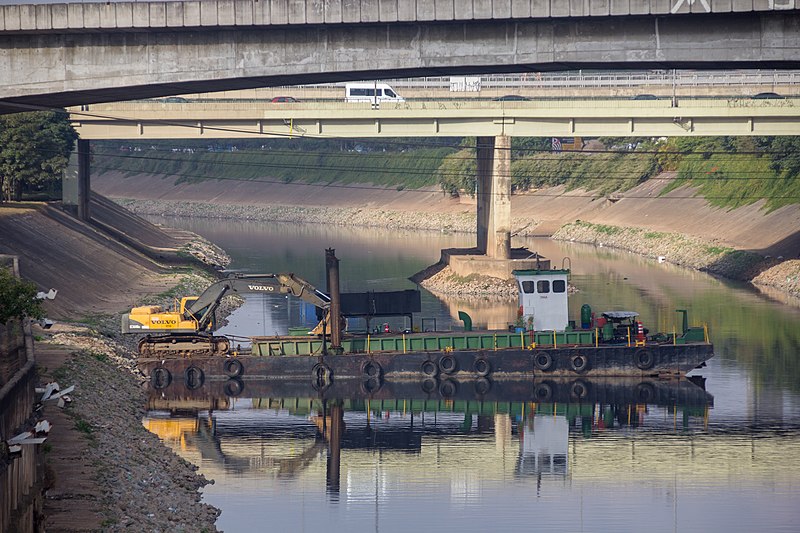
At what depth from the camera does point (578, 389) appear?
49344 millimetres

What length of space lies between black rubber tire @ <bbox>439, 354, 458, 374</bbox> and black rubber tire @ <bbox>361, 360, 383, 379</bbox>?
2.38 metres

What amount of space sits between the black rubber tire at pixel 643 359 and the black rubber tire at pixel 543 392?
12.4 feet

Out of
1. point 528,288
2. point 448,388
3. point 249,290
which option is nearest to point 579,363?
point 528,288

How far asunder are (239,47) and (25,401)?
18502mm

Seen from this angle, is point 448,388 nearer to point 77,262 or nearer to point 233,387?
point 233,387

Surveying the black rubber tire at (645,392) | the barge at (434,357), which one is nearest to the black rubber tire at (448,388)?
the barge at (434,357)

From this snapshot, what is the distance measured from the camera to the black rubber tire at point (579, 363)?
50.4m

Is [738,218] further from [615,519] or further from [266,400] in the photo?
[615,519]

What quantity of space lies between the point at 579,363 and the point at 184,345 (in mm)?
15437

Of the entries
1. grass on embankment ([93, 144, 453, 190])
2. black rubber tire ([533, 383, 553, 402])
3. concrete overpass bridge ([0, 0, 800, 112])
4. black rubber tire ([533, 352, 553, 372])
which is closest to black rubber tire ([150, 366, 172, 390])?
concrete overpass bridge ([0, 0, 800, 112])

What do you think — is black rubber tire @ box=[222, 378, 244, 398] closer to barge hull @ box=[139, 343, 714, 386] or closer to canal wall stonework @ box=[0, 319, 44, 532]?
barge hull @ box=[139, 343, 714, 386]

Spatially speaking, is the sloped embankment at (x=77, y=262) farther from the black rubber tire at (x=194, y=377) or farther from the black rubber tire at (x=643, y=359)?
the black rubber tire at (x=643, y=359)

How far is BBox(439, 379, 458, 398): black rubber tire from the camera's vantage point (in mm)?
49000

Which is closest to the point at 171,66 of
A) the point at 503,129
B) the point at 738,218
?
the point at 503,129
